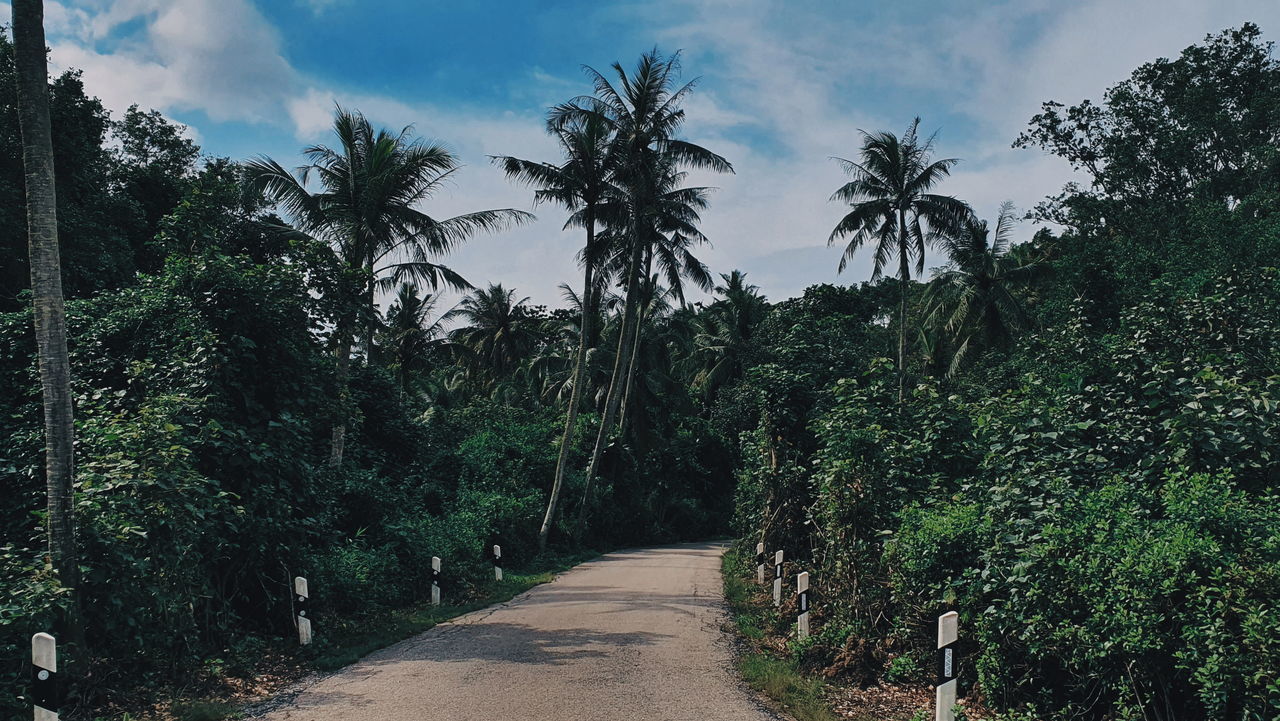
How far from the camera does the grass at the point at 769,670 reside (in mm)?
7091

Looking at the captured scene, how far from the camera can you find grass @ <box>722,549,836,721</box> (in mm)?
7091

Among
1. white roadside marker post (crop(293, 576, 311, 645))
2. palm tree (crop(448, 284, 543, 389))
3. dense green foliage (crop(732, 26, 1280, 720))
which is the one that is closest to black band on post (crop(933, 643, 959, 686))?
dense green foliage (crop(732, 26, 1280, 720))

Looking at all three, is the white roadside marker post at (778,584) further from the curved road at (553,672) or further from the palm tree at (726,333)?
the palm tree at (726,333)

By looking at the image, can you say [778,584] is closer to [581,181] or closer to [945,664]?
[945,664]

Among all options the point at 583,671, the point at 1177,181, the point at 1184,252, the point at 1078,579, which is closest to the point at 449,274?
the point at 583,671

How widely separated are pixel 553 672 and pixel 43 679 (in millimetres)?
4333

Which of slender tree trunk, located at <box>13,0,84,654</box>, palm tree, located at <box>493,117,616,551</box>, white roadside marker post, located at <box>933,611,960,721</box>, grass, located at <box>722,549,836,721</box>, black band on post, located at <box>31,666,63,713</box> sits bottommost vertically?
grass, located at <box>722,549,836,721</box>

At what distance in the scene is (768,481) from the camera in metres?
15.3

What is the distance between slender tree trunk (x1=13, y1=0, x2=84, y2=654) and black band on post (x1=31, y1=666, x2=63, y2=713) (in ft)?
4.64

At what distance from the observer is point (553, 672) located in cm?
809

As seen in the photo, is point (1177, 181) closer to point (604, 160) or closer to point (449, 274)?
point (604, 160)

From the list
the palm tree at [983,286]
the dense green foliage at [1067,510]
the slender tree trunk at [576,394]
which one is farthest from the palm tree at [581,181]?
the palm tree at [983,286]

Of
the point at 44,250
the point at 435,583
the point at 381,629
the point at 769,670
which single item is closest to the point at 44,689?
the point at 44,250

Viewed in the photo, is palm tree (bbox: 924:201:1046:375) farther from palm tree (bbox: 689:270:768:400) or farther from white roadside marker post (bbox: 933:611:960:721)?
white roadside marker post (bbox: 933:611:960:721)
